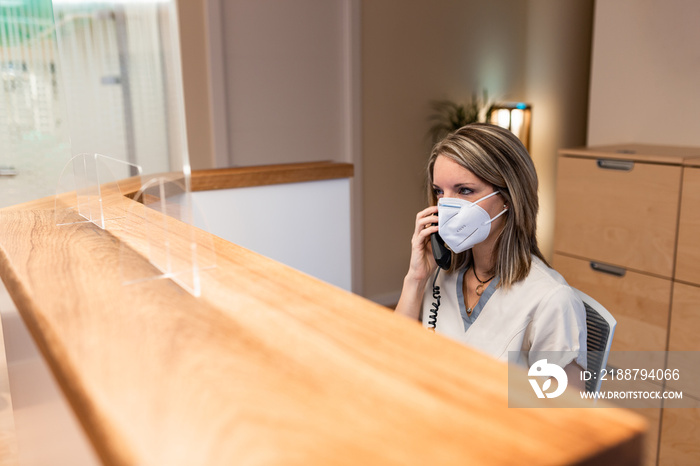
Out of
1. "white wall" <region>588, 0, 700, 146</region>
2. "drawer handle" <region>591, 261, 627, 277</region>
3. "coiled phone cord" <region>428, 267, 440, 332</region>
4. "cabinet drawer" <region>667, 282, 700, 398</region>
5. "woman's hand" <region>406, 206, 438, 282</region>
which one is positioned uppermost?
"white wall" <region>588, 0, 700, 146</region>

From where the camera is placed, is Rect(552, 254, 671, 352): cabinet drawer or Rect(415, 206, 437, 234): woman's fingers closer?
Rect(415, 206, 437, 234): woman's fingers

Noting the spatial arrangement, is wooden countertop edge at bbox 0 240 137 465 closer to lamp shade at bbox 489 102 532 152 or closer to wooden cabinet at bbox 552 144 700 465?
wooden cabinet at bbox 552 144 700 465

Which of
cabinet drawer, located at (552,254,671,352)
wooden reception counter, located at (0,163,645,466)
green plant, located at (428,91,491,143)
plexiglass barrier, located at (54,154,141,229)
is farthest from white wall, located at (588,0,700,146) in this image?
wooden reception counter, located at (0,163,645,466)

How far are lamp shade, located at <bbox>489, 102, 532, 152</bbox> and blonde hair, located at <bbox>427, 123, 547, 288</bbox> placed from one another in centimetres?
344

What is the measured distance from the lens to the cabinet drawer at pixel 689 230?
250 cm

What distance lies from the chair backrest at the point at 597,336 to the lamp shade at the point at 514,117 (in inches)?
145

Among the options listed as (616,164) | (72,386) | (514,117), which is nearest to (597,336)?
(72,386)

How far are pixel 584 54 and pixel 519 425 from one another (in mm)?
5798

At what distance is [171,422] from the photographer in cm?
45

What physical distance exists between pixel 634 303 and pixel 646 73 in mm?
1378

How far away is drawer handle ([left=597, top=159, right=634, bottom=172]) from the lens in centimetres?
275

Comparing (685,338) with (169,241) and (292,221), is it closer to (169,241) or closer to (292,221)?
(292,221)

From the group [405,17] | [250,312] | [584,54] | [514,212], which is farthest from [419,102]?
[250,312]

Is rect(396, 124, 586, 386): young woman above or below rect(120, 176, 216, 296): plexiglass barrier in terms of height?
below
